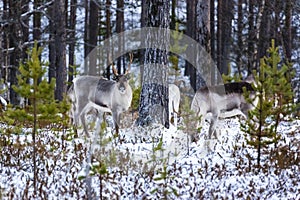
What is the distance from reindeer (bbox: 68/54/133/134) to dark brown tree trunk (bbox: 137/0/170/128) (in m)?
0.50

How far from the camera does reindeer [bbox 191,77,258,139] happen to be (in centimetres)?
975

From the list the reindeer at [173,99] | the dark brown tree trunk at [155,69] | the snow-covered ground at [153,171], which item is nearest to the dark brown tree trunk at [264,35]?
the reindeer at [173,99]

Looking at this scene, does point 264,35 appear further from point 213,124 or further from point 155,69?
point 213,124

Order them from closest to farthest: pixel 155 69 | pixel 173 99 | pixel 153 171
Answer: pixel 153 171, pixel 155 69, pixel 173 99

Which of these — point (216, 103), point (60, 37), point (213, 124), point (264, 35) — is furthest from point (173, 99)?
point (264, 35)

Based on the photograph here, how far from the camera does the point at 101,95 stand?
1103 cm

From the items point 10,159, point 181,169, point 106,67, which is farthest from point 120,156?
point 106,67

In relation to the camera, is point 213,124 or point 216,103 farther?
point 216,103

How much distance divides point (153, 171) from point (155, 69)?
3.70 meters

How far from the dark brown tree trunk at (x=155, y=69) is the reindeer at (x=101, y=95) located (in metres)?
0.50

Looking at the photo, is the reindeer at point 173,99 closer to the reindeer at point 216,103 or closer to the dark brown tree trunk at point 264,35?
the reindeer at point 216,103

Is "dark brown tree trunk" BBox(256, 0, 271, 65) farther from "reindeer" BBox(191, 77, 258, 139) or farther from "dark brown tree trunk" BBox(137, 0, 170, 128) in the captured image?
"reindeer" BBox(191, 77, 258, 139)

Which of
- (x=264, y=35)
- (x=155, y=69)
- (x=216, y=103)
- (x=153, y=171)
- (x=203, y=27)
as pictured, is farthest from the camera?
(x=264, y=35)

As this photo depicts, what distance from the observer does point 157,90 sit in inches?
422
